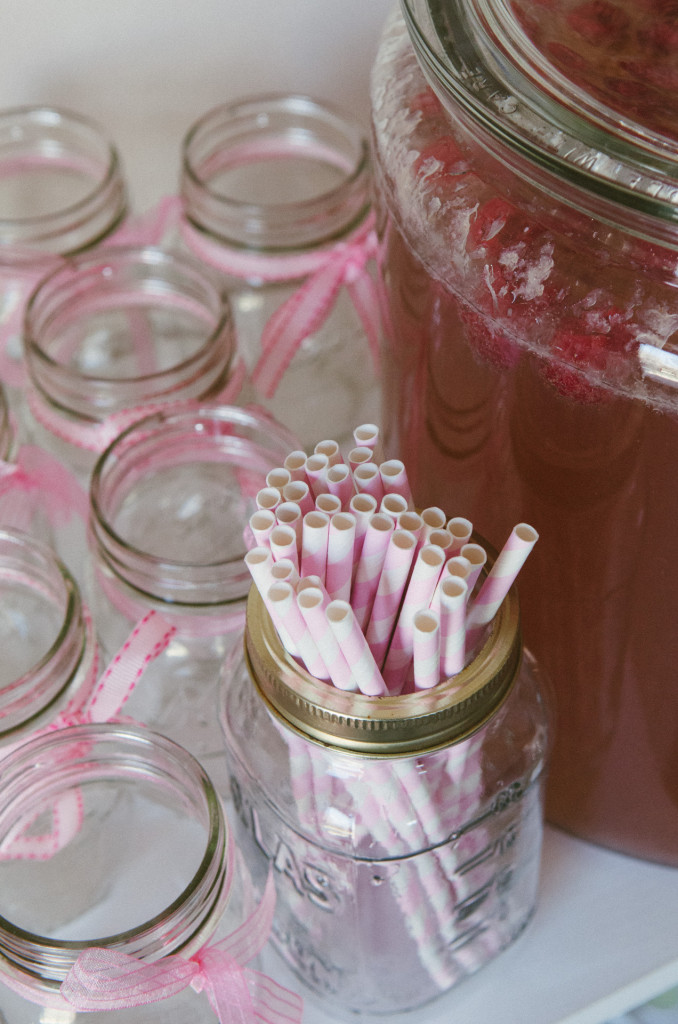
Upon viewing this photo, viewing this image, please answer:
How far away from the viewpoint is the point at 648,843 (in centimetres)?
54

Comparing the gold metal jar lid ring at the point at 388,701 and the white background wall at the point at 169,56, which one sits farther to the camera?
the white background wall at the point at 169,56

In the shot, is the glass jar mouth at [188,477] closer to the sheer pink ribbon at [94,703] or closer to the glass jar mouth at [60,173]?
the sheer pink ribbon at [94,703]

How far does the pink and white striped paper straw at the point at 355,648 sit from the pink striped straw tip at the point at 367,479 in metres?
0.05

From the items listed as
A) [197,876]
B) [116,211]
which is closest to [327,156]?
[116,211]

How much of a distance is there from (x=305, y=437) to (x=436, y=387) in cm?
28

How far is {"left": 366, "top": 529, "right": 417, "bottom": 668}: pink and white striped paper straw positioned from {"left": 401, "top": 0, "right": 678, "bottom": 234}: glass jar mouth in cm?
13

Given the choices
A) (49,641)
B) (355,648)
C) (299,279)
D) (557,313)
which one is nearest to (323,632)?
(355,648)

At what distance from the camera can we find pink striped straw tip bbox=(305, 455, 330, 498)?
1.30 ft

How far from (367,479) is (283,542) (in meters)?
0.05

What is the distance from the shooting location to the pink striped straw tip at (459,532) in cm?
38

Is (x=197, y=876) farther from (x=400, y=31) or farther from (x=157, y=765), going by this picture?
(x=400, y=31)

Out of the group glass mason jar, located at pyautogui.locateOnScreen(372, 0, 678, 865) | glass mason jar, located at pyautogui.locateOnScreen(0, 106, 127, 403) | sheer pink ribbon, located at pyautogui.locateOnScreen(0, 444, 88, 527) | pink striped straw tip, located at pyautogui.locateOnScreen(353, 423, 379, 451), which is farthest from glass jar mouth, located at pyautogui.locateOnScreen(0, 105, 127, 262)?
pink striped straw tip, located at pyautogui.locateOnScreen(353, 423, 379, 451)

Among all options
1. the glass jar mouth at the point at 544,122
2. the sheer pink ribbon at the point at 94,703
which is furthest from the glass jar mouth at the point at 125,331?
the glass jar mouth at the point at 544,122

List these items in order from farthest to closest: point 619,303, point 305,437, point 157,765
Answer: point 305,437, point 157,765, point 619,303
